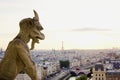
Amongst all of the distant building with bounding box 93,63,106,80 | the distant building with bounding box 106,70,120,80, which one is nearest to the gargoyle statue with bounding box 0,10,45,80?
the distant building with bounding box 93,63,106,80

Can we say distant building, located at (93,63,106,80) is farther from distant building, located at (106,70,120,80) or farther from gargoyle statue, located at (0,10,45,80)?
gargoyle statue, located at (0,10,45,80)

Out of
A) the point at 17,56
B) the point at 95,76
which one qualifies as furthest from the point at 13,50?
the point at 95,76

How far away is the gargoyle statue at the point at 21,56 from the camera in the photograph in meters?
1.72

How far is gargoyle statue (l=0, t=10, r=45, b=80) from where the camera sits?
Answer: 5.63ft

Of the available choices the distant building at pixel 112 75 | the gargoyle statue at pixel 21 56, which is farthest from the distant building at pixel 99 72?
the gargoyle statue at pixel 21 56

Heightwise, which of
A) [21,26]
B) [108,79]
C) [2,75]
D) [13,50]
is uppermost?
[21,26]

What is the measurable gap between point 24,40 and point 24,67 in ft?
0.45

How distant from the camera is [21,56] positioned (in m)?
1.72

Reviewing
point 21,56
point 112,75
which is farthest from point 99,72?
point 21,56

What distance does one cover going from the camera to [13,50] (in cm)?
173

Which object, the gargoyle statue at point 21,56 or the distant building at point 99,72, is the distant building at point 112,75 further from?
the gargoyle statue at point 21,56

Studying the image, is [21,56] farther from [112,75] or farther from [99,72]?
[112,75]

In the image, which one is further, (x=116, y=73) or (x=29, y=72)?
(x=116, y=73)

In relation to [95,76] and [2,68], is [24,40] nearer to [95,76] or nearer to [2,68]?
[2,68]
